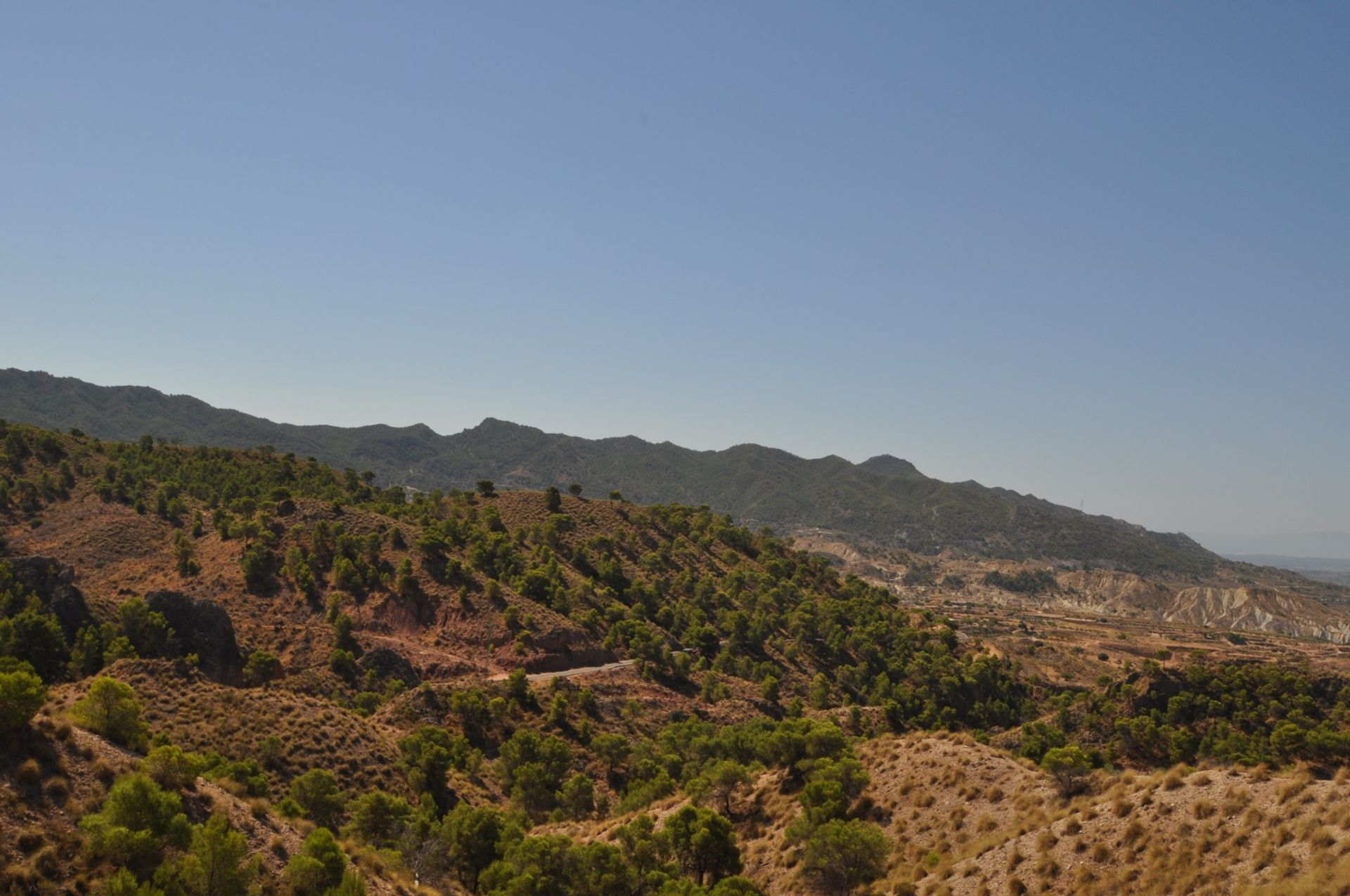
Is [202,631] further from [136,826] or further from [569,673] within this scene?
[136,826]

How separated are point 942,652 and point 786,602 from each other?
2213 cm

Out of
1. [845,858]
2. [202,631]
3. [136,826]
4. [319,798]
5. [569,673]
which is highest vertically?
[136,826]

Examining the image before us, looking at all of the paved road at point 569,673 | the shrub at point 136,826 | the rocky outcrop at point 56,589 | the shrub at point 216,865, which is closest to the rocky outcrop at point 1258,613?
the paved road at point 569,673

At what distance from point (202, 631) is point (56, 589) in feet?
35.2

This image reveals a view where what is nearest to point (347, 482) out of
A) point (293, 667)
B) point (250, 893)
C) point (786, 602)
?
point (293, 667)

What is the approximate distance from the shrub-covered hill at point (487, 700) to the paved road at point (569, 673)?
85 centimetres

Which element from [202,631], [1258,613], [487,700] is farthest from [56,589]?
[1258,613]

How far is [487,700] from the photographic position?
55312mm

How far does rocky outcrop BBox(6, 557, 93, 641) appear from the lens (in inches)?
2019

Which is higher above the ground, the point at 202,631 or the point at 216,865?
the point at 216,865

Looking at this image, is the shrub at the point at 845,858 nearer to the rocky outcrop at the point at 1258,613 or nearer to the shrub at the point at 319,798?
the shrub at the point at 319,798

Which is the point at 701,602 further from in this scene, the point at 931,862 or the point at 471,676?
the point at 931,862

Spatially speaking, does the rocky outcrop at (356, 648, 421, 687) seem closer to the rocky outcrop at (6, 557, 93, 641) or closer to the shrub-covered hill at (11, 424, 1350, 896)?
the shrub-covered hill at (11, 424, 1350, 896)

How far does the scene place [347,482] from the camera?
388ft
